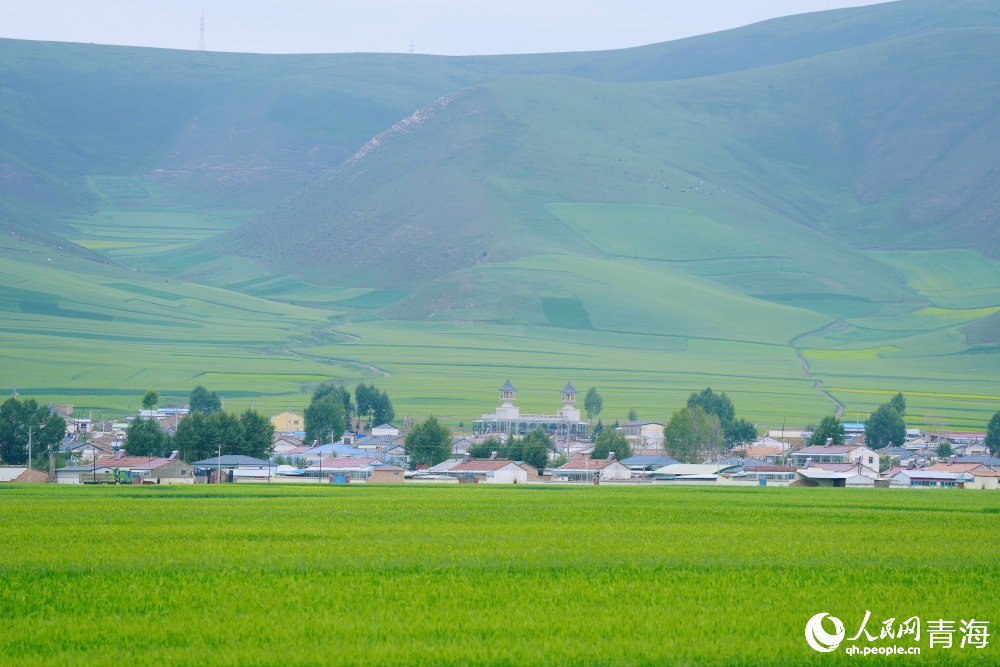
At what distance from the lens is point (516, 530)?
3428 cm

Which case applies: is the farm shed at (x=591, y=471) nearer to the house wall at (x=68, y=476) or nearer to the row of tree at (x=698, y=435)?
the row of tree at (x=698, y=435)

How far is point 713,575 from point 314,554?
8.62 metres

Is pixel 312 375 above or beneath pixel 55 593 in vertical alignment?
above

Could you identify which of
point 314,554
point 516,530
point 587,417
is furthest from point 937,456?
point 314,554

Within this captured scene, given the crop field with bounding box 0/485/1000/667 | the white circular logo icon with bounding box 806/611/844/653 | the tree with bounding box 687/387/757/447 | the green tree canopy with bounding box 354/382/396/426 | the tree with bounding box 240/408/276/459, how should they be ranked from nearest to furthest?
the crop field with bounding box 0/485/1000/667 < the white circular logo icon with bounding box 806/611/844/653 < the tree with bounding box 240/408/276/459 < the tree with bounding box 687/387/757/447 < the green tree canopy with bounding box 354/382/396/426

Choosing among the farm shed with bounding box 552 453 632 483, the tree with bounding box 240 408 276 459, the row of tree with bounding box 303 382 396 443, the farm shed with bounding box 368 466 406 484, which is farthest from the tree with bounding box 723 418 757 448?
the tree with bounding box 240 408 276 459

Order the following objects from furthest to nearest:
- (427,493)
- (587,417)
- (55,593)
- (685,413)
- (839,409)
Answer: (839,409), (587,417), (685,413), (427,493), (55,593)

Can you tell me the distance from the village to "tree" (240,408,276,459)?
2.86 ft

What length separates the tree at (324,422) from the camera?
117562 mm

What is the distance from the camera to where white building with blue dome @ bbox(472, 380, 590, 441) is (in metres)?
124

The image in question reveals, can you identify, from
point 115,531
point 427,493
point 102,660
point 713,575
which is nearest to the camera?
point 102,660

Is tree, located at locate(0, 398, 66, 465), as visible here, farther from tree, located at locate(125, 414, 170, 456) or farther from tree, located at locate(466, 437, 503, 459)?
tree, located at locate(466, 437, 503, 459)

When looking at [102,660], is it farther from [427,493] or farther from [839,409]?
[839,409]
